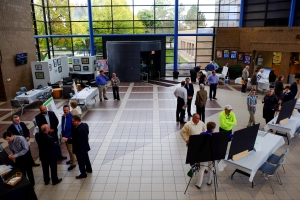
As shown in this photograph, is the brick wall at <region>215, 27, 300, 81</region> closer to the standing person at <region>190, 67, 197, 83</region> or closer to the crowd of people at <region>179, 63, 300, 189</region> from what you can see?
the standing person at <region>190, 67, 197, 83</region>

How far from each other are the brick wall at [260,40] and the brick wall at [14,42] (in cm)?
1317

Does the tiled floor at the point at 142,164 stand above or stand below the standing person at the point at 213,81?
below

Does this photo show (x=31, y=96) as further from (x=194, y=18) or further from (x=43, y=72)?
(x=194, y=18)

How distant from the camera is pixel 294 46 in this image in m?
16.0

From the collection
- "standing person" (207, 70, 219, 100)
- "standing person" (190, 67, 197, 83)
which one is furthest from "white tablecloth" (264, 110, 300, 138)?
"standing person" (190, 67, 197, 83)

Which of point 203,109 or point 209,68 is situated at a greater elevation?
point 209,68

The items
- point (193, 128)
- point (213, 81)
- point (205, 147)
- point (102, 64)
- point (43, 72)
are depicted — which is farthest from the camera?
point (102, 64)

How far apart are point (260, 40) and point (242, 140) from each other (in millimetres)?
14475

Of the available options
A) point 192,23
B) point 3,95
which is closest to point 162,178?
point 3,95

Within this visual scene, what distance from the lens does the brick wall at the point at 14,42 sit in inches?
495

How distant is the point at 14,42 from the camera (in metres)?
13.4

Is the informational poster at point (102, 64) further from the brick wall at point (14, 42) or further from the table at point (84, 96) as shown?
the table at point (84, 96)

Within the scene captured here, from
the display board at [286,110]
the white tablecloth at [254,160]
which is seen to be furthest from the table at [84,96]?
the display board at [286,110]

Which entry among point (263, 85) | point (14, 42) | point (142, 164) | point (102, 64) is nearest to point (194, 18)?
point (102, 64)
